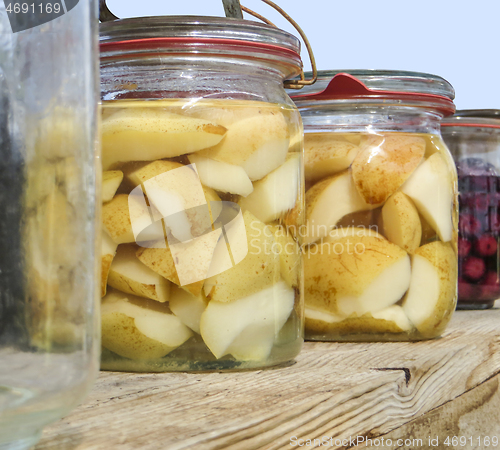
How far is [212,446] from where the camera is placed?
30 cm

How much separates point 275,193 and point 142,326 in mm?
128

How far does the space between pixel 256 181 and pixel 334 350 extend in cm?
17

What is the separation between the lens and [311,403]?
36cm

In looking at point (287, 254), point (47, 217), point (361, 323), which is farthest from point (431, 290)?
point (47, 217)

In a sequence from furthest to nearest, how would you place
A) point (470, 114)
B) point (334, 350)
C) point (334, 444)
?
point (470, 114), point (334, 350), point (334, 444)

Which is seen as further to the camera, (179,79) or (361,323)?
(361,323)

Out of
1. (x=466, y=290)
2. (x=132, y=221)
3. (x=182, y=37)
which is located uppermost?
(x=182, y=37)

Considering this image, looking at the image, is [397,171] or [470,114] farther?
[470,114]

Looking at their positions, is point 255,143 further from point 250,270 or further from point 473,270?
point 473,270

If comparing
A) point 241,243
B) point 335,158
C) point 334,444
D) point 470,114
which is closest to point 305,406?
point 334,444

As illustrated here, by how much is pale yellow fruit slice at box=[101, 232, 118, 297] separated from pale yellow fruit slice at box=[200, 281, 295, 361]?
2.6 inches

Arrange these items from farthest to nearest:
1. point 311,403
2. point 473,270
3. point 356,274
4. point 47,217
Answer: point 473,270 → point 356,274 → point 311,403 → point 47,217

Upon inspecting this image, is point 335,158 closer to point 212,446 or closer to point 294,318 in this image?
point 294,318

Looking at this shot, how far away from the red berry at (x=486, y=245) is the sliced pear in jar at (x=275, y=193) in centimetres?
43
